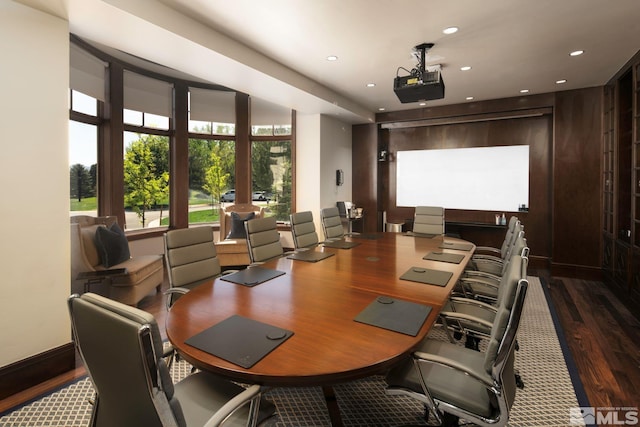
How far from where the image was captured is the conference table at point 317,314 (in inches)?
47.3

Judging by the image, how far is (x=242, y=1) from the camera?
270 centimetres

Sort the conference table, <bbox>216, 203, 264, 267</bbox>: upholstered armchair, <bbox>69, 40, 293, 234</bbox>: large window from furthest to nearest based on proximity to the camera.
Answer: <bbox>216, 203, 264, 267</bbox>: upholstered armchair < <bbox>69, 40, 293, 234</bbox>: large window < the conference table

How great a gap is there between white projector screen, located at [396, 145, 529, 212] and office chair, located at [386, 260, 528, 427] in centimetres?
502

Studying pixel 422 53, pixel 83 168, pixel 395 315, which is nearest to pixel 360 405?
pixel 395 315

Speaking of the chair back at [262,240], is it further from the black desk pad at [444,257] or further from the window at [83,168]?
the window at [83,168]

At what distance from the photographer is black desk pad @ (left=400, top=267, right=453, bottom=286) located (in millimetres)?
2221

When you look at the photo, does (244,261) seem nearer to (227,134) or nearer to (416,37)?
(227,134)

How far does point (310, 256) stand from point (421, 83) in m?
Result: 2.15

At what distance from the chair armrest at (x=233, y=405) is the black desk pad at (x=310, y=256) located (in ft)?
5.55

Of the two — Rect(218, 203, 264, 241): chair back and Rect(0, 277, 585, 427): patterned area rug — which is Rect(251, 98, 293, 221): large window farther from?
Rect(0, 277, 585, 427): patterned area rug

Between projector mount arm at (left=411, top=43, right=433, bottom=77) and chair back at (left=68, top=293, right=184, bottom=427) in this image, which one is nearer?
chair back at (left=68, top=293, right=184, bottom=427)

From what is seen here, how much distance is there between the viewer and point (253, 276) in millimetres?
2312
